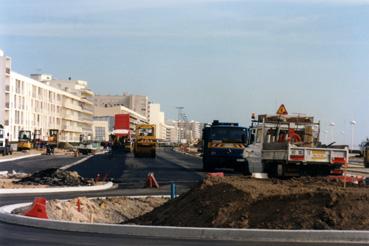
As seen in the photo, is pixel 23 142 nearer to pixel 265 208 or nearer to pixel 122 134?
pixel 122 134

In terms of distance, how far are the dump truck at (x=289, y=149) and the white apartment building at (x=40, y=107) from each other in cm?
6140

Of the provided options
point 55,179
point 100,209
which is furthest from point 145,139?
point 100,209

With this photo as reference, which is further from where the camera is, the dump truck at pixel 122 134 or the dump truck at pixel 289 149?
the dump truck at pixel 122 134

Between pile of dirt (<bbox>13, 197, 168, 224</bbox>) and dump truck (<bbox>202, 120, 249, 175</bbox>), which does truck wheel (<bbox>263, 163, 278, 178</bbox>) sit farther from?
dump truck (<bbox>202, 120, 249, 175</bbox>)

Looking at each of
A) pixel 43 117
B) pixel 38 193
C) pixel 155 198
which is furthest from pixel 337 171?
pixel 43 117

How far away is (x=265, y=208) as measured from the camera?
14.4 m

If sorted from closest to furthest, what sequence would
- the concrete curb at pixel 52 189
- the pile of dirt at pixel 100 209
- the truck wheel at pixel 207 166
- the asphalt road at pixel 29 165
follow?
1. the pile of dirt at pixel 100 209
2. the concrete curb at pixel 52 189
3. the truck wheel at pixel 207 166
4. the asphalt road at pixel 29 165

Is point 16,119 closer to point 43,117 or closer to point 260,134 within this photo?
point 43,117

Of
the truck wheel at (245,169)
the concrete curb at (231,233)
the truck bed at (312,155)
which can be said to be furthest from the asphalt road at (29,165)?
the concrete curb at (231,233)

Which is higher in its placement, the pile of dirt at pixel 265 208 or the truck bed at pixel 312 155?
the truck bed at pixel 312 155

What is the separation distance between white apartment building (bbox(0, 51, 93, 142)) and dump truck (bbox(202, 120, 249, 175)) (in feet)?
160

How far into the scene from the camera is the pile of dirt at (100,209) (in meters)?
18.8

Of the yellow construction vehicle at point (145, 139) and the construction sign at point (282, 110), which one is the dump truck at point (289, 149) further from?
the yellow construction vehicle at point (145, 139)

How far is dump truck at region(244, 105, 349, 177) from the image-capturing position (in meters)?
24.3
